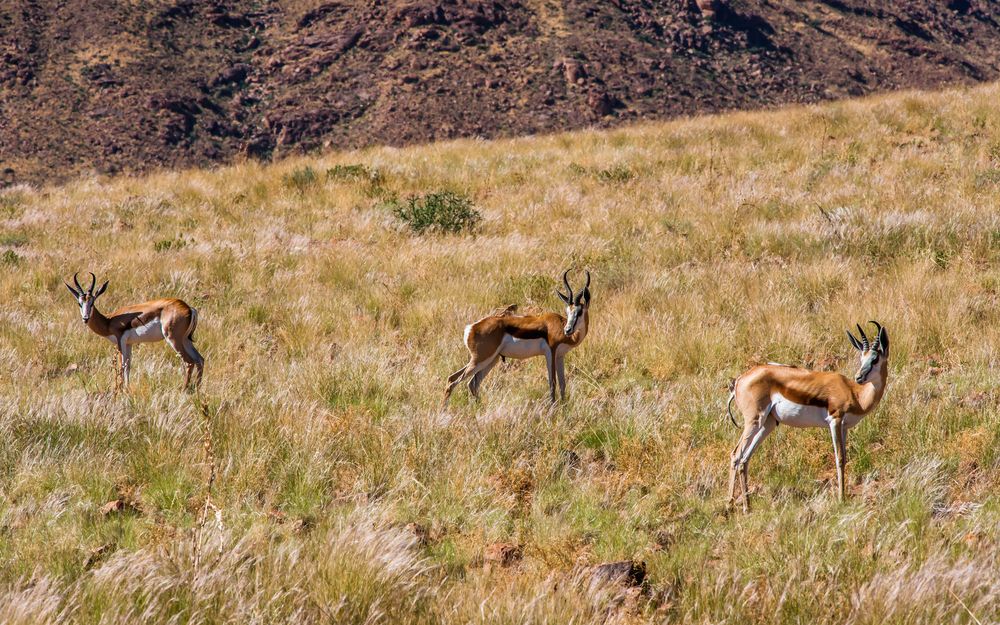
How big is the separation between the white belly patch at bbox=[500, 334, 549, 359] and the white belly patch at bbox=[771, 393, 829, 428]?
230 centimetres

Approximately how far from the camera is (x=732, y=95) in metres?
61.5

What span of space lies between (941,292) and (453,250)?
639cm

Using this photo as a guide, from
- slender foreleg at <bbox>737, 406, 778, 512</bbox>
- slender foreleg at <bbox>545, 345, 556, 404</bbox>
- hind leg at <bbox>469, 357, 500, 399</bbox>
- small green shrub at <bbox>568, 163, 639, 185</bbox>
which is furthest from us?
small green shrub at <bbox>568, 163, 639, 185</bbox>

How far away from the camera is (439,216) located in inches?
548

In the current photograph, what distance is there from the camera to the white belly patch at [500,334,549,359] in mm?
6863

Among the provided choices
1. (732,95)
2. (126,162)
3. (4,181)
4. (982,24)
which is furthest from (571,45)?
(982,24)

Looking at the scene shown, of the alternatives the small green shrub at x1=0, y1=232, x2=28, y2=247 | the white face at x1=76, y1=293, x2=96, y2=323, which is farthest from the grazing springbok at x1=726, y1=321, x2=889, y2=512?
the small green shrub at x1=0, y1=232, x2=28, y2=247

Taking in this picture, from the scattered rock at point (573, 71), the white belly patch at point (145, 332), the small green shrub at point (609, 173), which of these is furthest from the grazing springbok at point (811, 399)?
the scattered rock at point (573, 71)

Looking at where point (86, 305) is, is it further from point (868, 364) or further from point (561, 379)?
point (868, 364)

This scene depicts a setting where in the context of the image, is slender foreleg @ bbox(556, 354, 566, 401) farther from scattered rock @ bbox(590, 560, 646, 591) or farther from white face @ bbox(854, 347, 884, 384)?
scattered rock @ bbox(590, 560, 646, 591)

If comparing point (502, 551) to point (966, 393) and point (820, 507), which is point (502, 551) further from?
point (966, 393)

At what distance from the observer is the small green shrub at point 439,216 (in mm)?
13758

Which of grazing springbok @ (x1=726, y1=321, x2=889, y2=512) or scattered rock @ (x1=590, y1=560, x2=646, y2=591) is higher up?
grazing springbok @ (x1=726, y1=321, x2=889, y2=512)

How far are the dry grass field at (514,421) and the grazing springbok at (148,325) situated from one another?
38 cm
